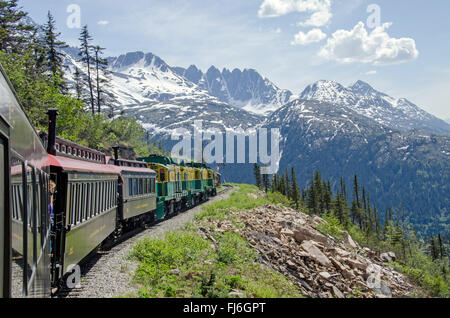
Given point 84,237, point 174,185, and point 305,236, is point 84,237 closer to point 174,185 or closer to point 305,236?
point 305,236

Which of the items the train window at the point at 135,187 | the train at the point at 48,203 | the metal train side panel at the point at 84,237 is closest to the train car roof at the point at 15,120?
the train at the point at 48,203

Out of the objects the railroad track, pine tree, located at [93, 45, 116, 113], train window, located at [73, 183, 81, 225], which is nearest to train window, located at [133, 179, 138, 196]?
the railroad track

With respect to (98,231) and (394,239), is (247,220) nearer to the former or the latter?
(98,231)

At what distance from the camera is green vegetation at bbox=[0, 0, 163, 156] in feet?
124

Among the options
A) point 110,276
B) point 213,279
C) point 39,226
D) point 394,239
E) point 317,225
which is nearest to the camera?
point 39,226

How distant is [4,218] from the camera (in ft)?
11.7

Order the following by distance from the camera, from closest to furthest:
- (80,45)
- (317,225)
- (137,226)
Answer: (137,226)
(317,225)
(80,45)

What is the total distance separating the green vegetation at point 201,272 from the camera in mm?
9523

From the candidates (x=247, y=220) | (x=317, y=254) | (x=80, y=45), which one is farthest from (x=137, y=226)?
(x=80, y=45)

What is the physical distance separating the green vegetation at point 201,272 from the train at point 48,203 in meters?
1.83

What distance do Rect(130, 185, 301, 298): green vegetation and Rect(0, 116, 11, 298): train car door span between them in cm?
525

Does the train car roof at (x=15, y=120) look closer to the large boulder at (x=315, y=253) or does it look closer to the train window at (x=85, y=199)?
the train window at (x=85, y=199)
